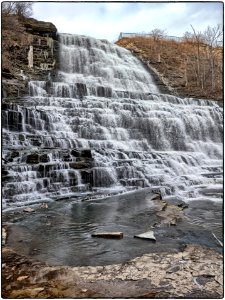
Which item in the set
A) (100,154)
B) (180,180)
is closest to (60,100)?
(100,154)

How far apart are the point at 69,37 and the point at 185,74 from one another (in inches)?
415

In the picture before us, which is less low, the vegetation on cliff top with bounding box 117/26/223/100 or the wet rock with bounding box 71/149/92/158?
the vegetation on cliff top with bounding box 117/26/223/100

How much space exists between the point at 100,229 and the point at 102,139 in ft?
28.7

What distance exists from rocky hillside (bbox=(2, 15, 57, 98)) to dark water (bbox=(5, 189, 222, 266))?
11394 mm

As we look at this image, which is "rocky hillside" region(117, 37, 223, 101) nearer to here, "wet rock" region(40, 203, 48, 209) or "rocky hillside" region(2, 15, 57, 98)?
"rocky hillside" region(2, 15, 57, 98)

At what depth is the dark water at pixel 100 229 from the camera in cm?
488

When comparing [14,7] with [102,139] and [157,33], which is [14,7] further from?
[157,33]

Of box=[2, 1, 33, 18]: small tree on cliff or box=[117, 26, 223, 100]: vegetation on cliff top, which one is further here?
box=[117, 26, 223, 100]: vegetation on cliff top

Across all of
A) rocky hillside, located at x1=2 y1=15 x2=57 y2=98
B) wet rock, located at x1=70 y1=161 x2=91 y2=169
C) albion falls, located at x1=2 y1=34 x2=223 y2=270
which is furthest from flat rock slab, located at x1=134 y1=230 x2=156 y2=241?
rocky hillside, located at x1=2 y1=15 x2=57 y2=98

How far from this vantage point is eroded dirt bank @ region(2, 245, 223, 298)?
353 centimetres

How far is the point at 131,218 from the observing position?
23.0 ft

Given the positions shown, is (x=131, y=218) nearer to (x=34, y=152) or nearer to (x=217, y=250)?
(x=217, y=250)

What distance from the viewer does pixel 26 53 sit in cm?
2300

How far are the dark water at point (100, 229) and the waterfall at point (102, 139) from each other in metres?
1.52
